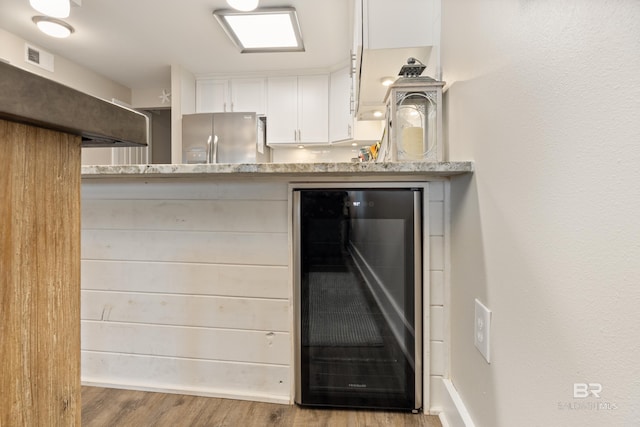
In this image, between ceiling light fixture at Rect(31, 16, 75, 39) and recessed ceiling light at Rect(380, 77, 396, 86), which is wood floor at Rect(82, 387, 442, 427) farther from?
ceiling light fixture at Rect(31, 16, 75, 39)

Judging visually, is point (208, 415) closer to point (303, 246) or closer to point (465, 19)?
point (303, 246)

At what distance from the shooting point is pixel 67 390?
371mm

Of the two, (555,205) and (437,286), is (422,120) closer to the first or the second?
(437,286)

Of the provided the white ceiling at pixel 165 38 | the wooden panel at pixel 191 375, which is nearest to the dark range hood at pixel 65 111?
the wooden panel at pixel 191 375

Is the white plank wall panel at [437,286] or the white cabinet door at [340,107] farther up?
the white cabinet door at [340,107]

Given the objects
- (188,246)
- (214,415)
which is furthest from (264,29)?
(214,415)

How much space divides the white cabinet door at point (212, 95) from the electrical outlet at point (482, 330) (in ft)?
11.8

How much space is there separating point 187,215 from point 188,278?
0.24 m

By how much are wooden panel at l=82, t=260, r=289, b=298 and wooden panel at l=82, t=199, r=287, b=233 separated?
14 centimetres

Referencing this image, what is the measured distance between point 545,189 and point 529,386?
361 mm

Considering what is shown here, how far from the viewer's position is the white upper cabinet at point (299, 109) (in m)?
3.62

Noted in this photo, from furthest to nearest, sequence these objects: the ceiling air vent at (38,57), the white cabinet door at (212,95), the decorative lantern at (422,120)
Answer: the white cabinet door at (212,95) → the ceiling air vent at (38,57) → the decorative lantern at (422,120)

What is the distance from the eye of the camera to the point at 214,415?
1.08 meters

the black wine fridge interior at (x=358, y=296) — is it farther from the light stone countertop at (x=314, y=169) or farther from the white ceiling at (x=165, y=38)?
the white ceiling at (x=165, y=38)
